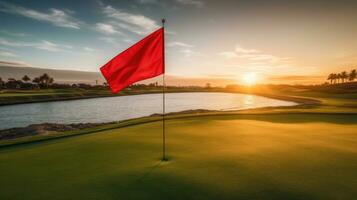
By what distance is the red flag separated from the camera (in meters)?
5.73

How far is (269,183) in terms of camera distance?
3.93 metres

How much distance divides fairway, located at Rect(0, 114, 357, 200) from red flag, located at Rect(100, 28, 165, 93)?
2121 millimetres

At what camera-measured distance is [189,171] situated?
4.55 m

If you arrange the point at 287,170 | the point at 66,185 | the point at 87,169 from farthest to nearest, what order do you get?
the point at 87,169, the point at 287,170, the point at 66,185

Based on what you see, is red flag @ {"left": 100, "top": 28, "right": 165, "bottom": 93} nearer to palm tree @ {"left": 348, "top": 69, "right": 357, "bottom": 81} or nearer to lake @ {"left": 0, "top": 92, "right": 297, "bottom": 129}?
lake @ {"left": 0, "top": 92, "right": 297, "bottom": 129}

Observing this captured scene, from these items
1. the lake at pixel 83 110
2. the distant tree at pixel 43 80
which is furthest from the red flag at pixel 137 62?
the distant tree at pixel 43 80

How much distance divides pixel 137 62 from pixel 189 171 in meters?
3.12

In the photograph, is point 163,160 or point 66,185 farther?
point 163,160

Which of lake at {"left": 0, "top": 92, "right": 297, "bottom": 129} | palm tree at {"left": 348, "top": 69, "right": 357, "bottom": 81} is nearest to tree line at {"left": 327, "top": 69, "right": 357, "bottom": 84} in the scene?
palm tree at {"left": 348, "top": 69, "right": 357, "bottom": 81}

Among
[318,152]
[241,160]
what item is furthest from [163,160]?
[318,152]

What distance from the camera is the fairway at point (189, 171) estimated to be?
366 centimetres

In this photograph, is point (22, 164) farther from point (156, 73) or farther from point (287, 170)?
point (287, 170)

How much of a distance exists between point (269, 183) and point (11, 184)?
492cm

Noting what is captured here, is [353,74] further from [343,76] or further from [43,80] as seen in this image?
[43,80]
